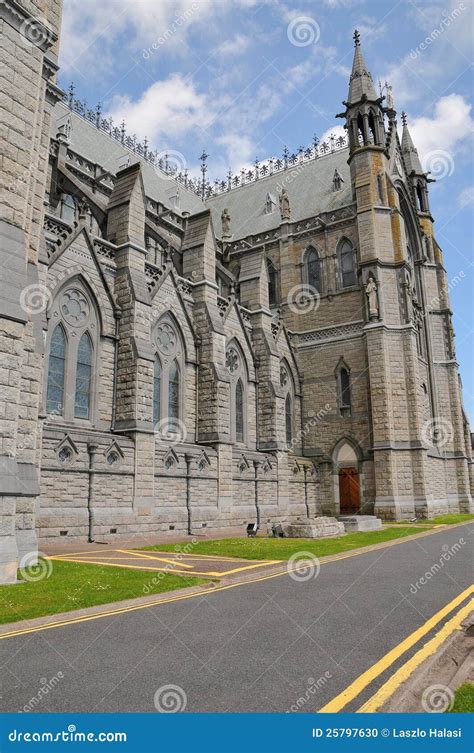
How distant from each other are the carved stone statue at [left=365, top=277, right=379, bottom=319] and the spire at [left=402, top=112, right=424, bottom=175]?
15.7 metres

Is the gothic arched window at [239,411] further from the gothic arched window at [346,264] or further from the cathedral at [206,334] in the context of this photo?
the gothic arched window at [346,264]

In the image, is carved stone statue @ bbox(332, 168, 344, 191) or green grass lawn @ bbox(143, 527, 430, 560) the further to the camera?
carved stone statue @ bbox(332, 168, 344, 191)

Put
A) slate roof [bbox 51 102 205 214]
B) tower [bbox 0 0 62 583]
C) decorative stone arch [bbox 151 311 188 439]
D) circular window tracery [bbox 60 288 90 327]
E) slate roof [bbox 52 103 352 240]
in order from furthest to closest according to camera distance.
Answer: slate roof [bbox 52 103 352 240] → slate roof [bbox 51 102 205 214] → decorative stone arch [bbox 151 311 188 439] → circular window tracery [bbox 60 288 90 327] → tower [bbox 0 0 62 583]

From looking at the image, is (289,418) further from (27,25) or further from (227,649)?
(227,649)

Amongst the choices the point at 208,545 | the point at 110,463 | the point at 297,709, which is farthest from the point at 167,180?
the point at 297,709

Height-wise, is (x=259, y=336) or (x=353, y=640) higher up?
(x=259, y=336)

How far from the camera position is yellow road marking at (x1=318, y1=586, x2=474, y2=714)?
13.1ft

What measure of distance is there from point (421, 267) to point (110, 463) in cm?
2968

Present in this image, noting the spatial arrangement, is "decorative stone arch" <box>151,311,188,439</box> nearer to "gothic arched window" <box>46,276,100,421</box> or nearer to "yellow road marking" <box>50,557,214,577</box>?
"gothic arched window" <box>46,276,100,421</box>

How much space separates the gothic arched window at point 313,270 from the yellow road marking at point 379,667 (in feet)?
96.6

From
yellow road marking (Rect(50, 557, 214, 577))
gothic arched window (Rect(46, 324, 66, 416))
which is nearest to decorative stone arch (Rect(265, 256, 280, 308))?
gothic arched window (Rect(46, 324, 66, 416))

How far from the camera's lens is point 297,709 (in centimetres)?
392

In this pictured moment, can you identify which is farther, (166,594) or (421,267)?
(421,267)

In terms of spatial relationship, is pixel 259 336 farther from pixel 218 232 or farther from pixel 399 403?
pixel 218 232
